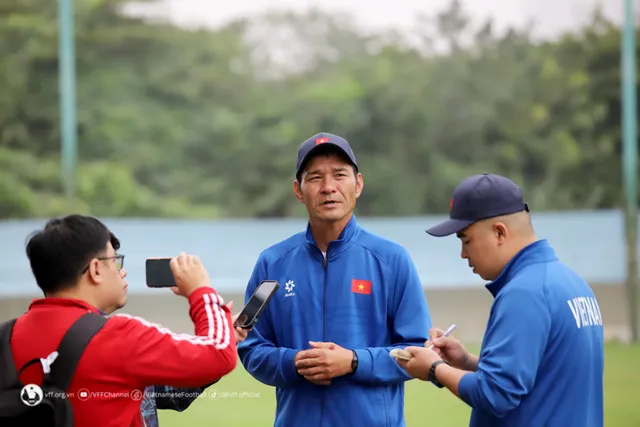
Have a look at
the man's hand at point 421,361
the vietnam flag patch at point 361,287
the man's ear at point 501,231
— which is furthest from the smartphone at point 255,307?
the man's ear at point 501,231

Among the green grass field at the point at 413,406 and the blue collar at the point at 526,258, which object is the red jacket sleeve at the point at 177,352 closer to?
the blue collar at the point at 526,258

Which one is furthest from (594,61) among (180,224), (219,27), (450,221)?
(450,221)

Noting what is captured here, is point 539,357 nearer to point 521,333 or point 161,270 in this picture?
point 521,333

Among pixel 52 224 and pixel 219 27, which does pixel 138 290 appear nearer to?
pixel 52 224

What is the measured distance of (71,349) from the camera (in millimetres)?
2393

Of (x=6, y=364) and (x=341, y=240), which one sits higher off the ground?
(x=341, y=240)

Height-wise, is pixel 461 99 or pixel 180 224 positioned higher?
pixel 461 99

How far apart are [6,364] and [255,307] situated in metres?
0.85

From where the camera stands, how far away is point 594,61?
23672mm

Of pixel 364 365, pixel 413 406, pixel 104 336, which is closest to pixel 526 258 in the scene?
pixel 364 365

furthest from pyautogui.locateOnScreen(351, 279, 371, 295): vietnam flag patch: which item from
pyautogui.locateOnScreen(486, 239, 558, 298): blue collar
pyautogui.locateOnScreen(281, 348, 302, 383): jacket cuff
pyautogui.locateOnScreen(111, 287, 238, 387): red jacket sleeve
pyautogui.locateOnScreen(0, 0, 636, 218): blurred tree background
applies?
pyautogui.locateOnScreen(0, 0, 636, 218): blurred tree background

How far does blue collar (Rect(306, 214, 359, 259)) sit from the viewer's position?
3.28 metres

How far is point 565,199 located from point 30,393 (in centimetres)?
2131

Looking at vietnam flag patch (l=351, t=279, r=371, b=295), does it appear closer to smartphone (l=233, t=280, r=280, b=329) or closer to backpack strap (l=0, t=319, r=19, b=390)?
smartphone (l=233, t=280, r=280, b=329)
